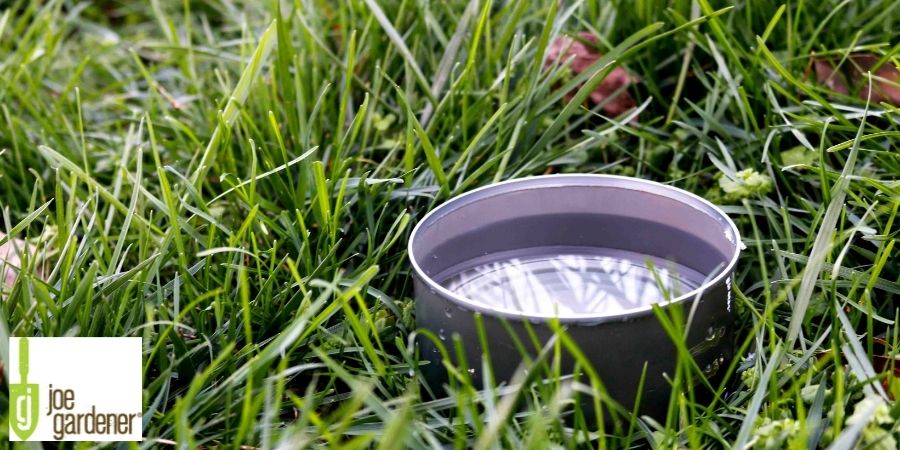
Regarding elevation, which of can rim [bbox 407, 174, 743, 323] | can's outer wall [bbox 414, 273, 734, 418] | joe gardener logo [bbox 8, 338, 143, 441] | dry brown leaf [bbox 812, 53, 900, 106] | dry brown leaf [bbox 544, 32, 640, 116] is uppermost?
dry brown leaf [bbox 812, 53, 900, 106]

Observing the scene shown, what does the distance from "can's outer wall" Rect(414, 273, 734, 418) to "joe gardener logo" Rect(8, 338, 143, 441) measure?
38cm

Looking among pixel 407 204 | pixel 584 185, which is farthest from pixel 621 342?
pixel 407 204

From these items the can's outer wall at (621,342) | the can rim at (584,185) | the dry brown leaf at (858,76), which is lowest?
the can's outer wall at (621,342)

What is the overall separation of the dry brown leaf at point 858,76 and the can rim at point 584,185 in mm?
479

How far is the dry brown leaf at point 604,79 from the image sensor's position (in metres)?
1.93

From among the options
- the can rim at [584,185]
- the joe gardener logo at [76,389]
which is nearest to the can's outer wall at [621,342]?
the can rim at [584,185]

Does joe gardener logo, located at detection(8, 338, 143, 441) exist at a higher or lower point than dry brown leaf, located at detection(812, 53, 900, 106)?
lower

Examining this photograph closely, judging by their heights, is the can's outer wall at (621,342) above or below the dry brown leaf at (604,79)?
below

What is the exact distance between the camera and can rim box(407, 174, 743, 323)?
1.19 m

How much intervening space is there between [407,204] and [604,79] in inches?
18.9

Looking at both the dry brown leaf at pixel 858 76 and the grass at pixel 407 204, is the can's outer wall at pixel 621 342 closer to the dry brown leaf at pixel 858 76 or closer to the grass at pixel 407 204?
the grass at pixel 407 204

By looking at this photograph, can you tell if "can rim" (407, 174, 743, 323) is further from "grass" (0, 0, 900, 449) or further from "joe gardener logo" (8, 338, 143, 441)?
"joe gardener logo" (8, 338, 143, 441)

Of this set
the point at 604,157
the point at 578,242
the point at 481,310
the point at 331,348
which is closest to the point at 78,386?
the point at 331,348

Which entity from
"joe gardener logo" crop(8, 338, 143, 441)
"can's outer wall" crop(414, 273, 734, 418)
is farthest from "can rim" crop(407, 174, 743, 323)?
"joe gardener logo" crop(8, 338, 143, 441)
